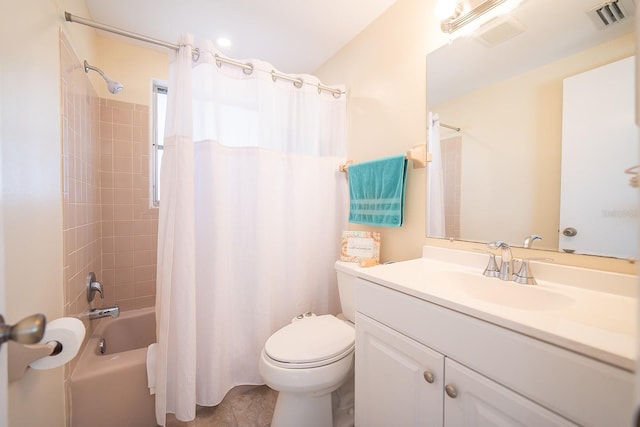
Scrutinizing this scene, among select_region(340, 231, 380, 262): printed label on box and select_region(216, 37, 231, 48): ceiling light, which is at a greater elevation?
select_region(216, 37, 231, 48): ceiling light

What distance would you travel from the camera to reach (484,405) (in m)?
0.63

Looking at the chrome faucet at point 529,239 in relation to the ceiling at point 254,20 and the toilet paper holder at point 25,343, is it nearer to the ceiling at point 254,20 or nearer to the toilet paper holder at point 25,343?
the toilet paper holder at point 25,343

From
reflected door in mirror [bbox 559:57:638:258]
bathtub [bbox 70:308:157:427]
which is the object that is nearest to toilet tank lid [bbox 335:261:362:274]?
reflected door in mirror [bbox 559:57:638:258]

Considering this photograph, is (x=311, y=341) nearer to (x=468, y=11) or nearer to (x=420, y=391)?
(x=420, y=391)

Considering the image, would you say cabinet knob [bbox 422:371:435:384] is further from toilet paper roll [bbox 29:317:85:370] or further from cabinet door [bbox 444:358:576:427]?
toilet paper roll [bbox 29:317:85:370]

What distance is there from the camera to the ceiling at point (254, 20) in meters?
1.43

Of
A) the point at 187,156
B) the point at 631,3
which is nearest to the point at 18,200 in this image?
the point at 187,156

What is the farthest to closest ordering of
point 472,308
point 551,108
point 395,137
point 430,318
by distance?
point 395,137 < point 551,108 < point 430,318 < point 472,308

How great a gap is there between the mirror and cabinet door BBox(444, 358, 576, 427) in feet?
1.93

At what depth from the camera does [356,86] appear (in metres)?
1.73

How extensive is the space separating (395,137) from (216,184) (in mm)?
1075

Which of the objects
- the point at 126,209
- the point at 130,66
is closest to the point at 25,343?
the point at 126,209

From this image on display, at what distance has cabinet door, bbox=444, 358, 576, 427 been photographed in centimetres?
54

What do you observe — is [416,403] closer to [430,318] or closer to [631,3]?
[430,318]
